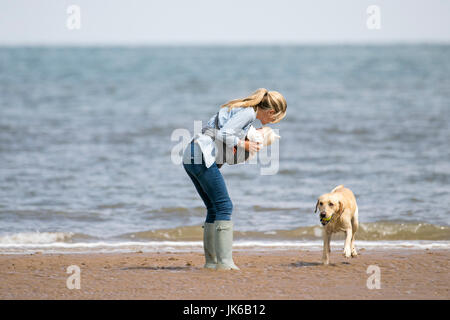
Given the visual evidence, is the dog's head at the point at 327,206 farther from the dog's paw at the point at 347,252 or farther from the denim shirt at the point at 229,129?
the denim shirt at the point at 229,129

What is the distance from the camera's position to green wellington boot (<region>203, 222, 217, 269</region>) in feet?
20.8

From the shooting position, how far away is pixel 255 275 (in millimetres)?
6348

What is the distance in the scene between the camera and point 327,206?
6.60 m

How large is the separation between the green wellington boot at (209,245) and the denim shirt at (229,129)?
645 mm

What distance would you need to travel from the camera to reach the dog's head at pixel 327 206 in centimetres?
656

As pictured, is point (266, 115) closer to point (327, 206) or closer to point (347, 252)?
point (327, 206)

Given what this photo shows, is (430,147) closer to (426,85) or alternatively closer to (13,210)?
(13,210)

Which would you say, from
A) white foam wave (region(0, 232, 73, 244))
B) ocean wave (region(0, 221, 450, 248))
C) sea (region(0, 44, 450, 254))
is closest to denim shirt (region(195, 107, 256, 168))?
sea (region(0, 44, 450, 254))

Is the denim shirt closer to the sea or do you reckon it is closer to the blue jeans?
the blue jeans

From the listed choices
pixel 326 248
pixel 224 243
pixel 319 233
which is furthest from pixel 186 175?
pixel 224 243

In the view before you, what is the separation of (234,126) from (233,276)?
1.33 meters

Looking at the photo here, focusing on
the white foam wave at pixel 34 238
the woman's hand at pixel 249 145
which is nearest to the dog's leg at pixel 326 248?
the woman's hand at pixel 249 145

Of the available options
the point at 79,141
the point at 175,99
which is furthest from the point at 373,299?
the point at 175,99

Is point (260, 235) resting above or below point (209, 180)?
below
